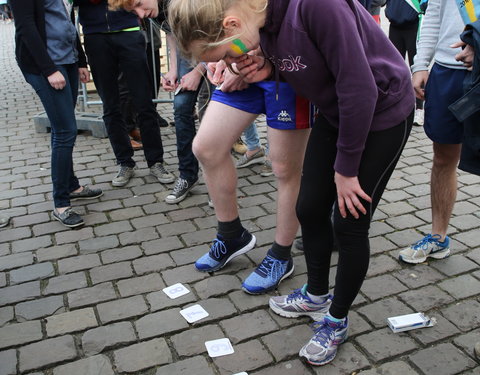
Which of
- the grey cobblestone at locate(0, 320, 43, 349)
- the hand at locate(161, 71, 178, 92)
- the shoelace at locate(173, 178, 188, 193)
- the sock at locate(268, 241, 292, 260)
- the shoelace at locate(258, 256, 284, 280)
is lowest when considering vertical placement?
the shoelace at locate(173, 178, 188, 193)

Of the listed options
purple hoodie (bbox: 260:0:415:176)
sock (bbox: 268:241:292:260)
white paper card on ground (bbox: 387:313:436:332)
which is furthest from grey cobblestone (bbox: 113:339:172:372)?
purple hoodie (bbox: 260:0:415:176)

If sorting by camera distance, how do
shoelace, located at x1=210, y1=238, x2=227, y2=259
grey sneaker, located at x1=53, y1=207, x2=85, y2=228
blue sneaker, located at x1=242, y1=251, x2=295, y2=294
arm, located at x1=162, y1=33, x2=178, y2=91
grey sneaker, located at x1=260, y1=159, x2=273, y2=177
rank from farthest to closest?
1. grey sneaker, located at x1=260, y1=159, x2=273, y2=177
2. arm, located at x1=162, y1=33, x2=178, y2=91
3. grey sneaker, located at x1=53, y1=207, x2=85, y2=228
4. shoelace, located at x1=210, y1=238, x2=227, y2=259
5. blue sneaker, located at x1=242, y1=251, x2=295, y2=294

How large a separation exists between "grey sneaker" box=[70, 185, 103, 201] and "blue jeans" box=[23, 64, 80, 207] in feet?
Result: 0.92

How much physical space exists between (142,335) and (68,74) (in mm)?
2179

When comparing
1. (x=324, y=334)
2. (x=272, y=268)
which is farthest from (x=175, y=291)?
(x=324, y=334)

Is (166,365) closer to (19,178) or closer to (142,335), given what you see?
(142,335)

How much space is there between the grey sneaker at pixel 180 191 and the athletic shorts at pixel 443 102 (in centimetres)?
203

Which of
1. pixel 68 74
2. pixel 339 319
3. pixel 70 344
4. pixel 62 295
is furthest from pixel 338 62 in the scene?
pixel 68 74

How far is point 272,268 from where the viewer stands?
2.84m

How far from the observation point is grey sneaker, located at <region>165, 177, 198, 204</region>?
Result: 4086mm

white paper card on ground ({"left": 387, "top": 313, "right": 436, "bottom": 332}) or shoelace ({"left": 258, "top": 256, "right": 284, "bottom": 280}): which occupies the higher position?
shoelace ({"left": 258, "top": 256, "right": 284, "bottom": 280})

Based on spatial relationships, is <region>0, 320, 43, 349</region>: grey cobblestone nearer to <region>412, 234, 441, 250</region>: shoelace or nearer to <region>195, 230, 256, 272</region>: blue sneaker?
<region>195, 230, 256, 272</region>: blue sneaker

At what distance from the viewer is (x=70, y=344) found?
246 centimetres

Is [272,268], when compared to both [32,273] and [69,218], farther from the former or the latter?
[69,218]
